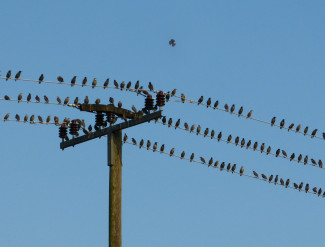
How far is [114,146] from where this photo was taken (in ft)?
67.8

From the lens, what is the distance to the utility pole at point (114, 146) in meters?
20.1

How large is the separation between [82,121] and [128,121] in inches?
55.8

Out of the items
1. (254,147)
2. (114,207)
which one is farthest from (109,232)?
(254,147)

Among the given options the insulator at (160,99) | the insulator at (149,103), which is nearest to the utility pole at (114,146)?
the insulator at (149,103)

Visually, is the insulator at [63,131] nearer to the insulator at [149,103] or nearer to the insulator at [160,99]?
the insulator at [149,103]

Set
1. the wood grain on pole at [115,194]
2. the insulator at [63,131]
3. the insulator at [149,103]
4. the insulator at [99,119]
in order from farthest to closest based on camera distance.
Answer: the insulator at [63,131] → the insulator at [99,119] → the insulator at [149,103] → the wood grain on pole at [115,194]

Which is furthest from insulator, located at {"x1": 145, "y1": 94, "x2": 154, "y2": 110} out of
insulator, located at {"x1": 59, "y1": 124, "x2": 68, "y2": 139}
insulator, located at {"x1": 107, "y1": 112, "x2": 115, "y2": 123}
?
insulator, located at {"x1": 59, "y1": 124, "x2": 68, "y2": 139}

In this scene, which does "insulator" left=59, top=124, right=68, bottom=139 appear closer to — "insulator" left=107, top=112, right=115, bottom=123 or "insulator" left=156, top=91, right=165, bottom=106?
"insulator" left=107, top=112, right=115, bottom=123

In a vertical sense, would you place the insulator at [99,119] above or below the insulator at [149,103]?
below

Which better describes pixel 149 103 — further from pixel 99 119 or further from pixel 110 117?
pixel 99 119

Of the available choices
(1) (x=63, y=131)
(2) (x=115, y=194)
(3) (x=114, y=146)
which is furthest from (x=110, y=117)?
(2) (x=115, y=194)

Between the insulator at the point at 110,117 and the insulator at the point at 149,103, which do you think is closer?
the insulator at the point at 149,103

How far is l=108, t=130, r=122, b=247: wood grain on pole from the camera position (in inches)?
788

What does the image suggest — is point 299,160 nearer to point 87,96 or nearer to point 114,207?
point 87,96
